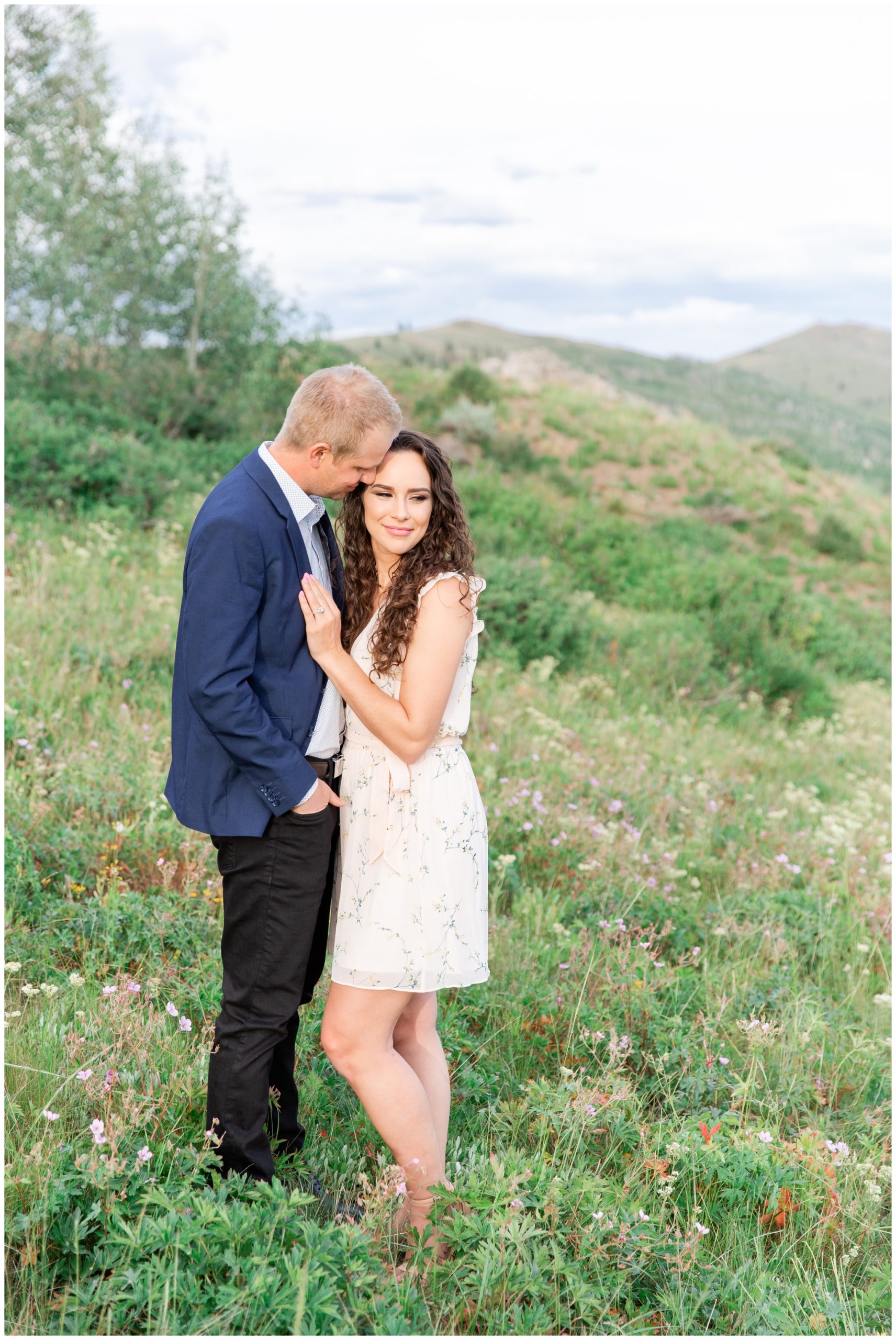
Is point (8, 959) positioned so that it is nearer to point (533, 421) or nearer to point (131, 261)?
point (131, 261)

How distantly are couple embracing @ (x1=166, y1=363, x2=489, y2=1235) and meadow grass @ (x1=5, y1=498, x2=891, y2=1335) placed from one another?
290 mm

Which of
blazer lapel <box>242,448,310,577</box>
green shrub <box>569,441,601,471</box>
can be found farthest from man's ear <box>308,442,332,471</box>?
green shrub <box>569,441,601,471</box>

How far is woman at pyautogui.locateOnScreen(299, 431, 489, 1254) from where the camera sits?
2.71 m

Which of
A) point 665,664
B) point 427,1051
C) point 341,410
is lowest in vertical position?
point 427,1051

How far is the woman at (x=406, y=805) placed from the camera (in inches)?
107

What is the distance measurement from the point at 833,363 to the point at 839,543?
371 ft

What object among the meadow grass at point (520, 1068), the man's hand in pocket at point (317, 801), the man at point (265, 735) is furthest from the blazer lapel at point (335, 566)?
the meadow grass at point (520, 1068)

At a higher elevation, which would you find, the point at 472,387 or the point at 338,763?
the point at 472,387

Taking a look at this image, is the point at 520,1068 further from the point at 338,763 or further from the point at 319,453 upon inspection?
the point at 319,453

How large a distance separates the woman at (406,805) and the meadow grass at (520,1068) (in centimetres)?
27

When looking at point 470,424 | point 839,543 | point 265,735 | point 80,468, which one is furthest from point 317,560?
point 839,543

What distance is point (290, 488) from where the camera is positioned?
8.95 feet

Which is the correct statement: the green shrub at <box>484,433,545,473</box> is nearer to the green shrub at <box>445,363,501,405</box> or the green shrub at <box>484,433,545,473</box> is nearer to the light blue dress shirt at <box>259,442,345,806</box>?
the green shrub at <box>445,363,501,405</box>

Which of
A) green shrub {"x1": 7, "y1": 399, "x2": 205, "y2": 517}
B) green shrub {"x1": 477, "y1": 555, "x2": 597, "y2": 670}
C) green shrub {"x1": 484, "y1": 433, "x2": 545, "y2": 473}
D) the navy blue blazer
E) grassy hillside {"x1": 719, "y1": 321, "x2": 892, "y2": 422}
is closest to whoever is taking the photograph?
the navy blue blazer
